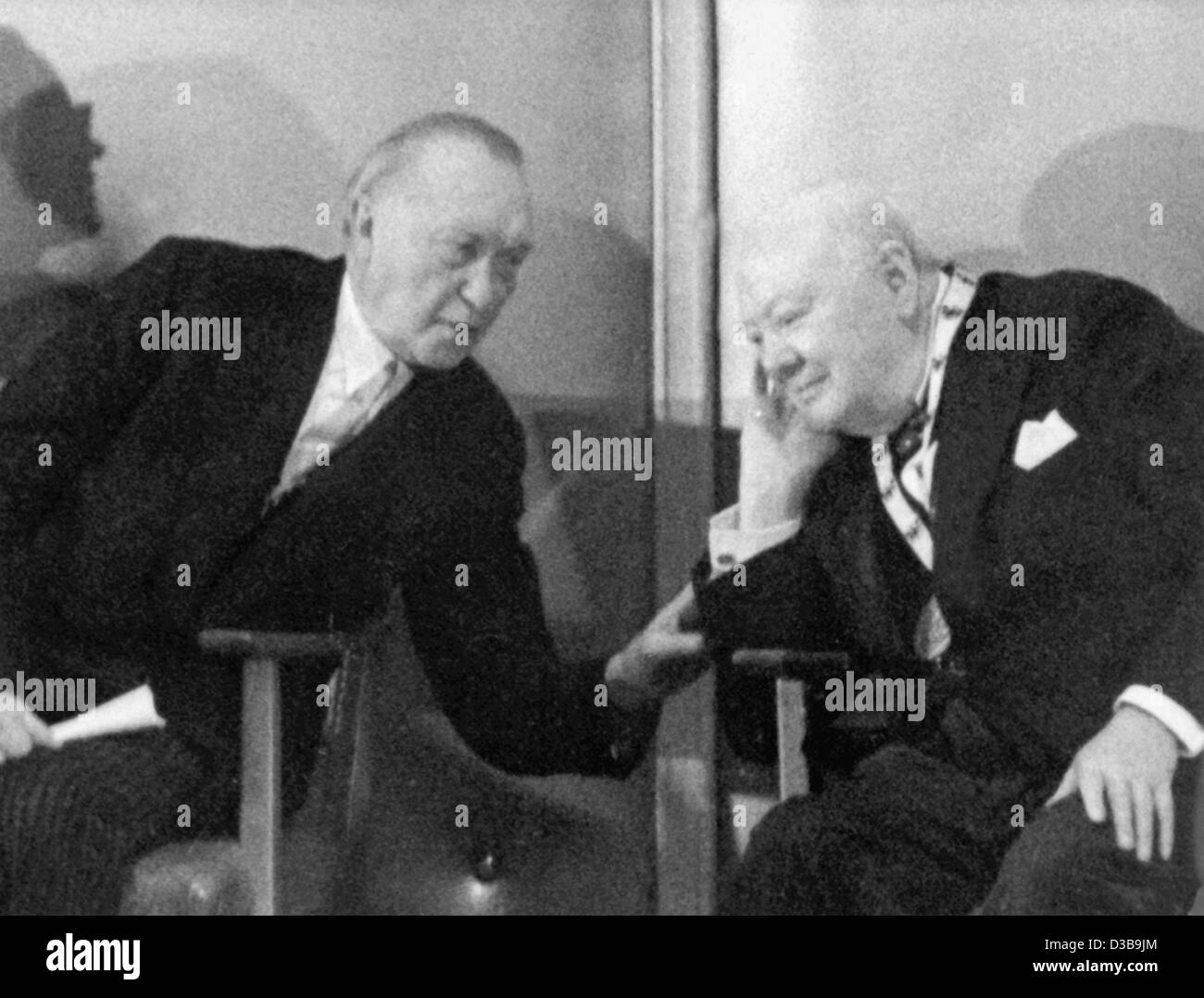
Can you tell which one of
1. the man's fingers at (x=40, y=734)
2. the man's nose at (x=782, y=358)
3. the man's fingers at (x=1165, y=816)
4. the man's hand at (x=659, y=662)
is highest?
the man's nose at (x=782, y=358)

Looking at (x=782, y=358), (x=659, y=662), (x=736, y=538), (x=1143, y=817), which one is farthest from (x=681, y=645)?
(x=1143, y=817)

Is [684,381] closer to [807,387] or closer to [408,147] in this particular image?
[807,387]

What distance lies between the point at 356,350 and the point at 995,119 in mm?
853

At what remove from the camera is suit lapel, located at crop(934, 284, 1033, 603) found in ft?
7.32

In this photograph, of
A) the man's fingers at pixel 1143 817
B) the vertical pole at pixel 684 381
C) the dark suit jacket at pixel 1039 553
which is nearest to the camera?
the man's fingers at pixel 1143 817

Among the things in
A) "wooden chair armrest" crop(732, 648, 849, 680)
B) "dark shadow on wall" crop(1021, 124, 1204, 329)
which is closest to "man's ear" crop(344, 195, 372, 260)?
"wooden chair armrest" crop(732, 648, 849, 680)

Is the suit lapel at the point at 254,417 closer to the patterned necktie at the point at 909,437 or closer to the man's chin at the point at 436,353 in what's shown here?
the man's chin at the point at 436,353

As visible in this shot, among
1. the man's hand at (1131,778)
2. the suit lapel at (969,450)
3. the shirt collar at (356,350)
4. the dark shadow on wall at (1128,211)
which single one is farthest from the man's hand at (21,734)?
the dark shadow on wall at (1128,211)

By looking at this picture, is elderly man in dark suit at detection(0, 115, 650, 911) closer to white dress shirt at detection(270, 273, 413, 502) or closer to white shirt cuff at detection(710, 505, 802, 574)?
white dress shirt at detection(270, 273, 413, 502)

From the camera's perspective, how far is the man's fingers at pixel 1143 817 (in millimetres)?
2113

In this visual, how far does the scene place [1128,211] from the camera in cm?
239

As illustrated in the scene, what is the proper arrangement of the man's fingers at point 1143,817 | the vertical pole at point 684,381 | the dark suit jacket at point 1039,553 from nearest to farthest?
the man's fingers at point 1143,817
the dark suit jacket at point 1039,553
the vertical pole at point 684,381

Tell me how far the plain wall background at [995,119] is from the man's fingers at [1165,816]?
0.62 meters
